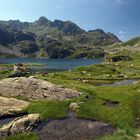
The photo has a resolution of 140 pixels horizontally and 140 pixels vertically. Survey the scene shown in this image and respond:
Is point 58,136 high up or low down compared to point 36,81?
down

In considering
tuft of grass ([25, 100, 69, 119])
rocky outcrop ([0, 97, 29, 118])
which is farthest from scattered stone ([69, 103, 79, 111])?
rocky outcrop ([0, 97, 29, 118])

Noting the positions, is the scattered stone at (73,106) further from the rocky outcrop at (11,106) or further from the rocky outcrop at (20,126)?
the rocky outcrop at (20,126)

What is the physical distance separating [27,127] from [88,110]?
14.6 meters

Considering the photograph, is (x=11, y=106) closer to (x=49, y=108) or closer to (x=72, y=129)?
(x=49, y=108)

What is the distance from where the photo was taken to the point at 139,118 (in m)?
56.2

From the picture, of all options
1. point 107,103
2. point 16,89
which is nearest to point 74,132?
point 107,103

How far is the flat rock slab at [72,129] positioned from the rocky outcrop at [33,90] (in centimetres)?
1303

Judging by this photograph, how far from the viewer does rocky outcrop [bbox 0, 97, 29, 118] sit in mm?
57812

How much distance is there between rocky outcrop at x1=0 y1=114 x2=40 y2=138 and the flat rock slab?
5.34 ft

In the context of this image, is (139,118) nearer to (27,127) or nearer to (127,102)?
(127,102)

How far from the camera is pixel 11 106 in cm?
6031

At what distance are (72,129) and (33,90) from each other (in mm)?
21610

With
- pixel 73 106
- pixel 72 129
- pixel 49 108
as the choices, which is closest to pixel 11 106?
pixel 49 108

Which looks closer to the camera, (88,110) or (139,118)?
(139,118)
